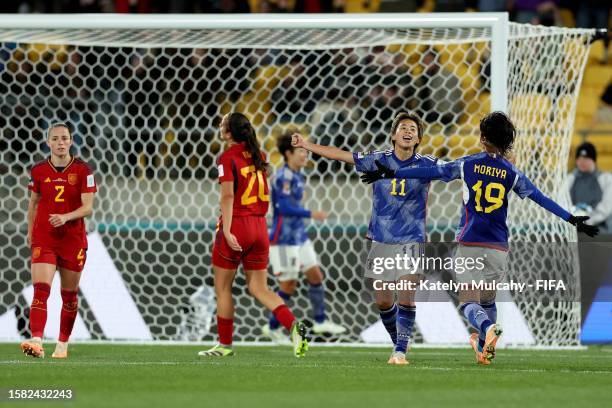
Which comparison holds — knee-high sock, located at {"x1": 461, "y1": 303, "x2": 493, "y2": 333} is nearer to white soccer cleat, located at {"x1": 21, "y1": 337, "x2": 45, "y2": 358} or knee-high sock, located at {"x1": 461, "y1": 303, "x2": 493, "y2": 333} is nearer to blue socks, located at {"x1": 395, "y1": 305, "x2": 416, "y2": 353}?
blue socks, located at {"x1": 395, "y1": 305, "x2": 416, "y2": 353}

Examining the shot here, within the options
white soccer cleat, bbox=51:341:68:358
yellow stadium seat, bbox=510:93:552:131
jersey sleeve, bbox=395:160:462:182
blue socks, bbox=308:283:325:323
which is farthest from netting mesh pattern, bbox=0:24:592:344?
jersey sleeve, bbox=395:160:462:182

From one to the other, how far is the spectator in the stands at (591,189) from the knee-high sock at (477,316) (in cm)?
431

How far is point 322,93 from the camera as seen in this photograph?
1238 centimetres

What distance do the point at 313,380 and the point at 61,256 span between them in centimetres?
262

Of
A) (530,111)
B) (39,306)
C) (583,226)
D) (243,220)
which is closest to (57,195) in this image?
(39,306)

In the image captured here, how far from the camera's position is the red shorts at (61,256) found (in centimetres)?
838

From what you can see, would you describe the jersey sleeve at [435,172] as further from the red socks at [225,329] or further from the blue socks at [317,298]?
the blue socks at [317,298]

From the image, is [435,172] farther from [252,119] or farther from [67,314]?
[252,119]

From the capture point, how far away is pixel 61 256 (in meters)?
8.46

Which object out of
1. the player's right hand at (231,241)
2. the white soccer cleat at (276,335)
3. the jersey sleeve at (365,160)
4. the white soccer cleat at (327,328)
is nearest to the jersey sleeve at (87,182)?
the player's right hand at (231,241)

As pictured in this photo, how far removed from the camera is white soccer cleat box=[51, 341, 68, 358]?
8453 millimetres

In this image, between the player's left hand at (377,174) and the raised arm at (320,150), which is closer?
the player's left hand at (377,174)

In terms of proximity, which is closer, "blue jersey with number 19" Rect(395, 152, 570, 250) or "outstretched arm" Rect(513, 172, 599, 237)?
"outstretched arm" Rect(513, 172, 599, 237)

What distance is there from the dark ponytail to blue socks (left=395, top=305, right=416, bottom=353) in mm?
1459
